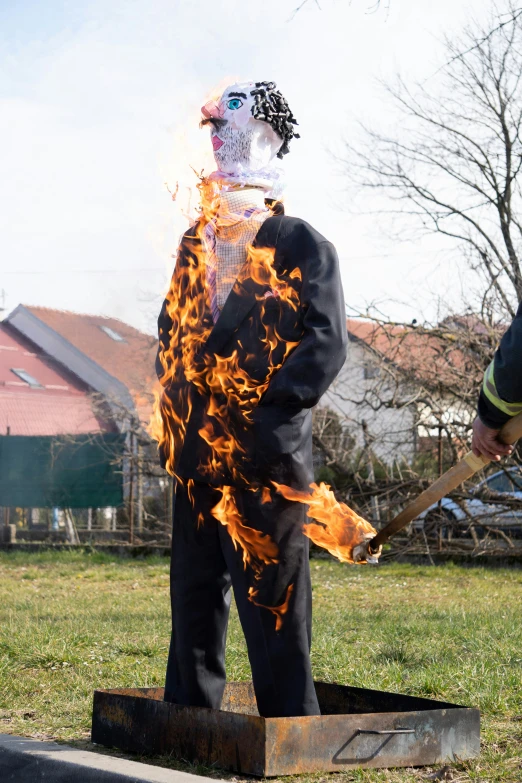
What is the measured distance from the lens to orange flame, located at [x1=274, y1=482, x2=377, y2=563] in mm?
3559

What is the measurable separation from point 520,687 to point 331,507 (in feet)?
5.43

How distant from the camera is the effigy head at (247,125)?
389 centimetres

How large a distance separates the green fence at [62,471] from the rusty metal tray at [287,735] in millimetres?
12553

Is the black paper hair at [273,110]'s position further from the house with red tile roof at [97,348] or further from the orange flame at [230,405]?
the house with red tile roof at [97,348]

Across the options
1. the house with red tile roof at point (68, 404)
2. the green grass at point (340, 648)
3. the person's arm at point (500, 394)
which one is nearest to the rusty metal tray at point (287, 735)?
the green grass at point (340, 648)

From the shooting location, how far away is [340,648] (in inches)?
231

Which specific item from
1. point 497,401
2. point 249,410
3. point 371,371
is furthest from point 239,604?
point 371,371

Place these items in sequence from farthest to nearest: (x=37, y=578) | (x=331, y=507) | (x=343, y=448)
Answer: (x=343, y=448), (x=37, y=578), (x=331, y=507)

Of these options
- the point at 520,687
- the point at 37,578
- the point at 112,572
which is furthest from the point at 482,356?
the point at 520,687

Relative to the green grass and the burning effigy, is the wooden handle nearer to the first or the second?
the burning effigy

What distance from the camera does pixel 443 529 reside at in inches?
517

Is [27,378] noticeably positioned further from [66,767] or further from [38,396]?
[66,767]

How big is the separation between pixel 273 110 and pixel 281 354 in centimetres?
102

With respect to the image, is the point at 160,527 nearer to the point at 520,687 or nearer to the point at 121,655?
the point at 121,655
